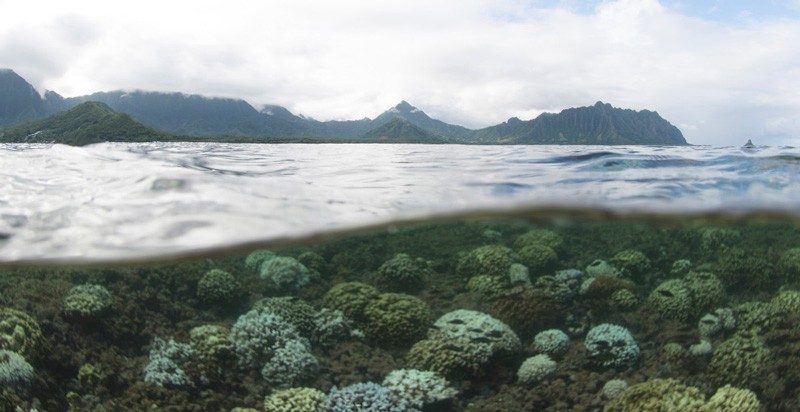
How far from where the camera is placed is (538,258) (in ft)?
50.8

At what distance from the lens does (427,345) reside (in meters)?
11.0

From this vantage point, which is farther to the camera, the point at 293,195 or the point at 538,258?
the point at 538,258

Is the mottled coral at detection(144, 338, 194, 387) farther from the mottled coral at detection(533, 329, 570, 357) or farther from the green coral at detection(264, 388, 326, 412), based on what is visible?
the mottled coral at detection(533, 329, 570, 357)

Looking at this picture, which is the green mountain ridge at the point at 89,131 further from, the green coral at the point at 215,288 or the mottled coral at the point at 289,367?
the mottled coral at the point at 289,367

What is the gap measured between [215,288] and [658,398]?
10.8 m

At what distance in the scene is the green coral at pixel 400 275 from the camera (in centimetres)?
1409

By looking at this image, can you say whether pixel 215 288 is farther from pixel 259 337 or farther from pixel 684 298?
pixel 684 298

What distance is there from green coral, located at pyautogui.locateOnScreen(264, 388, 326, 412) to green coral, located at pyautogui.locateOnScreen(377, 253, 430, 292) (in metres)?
4.85

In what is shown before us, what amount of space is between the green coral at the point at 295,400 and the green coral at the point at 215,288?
4.35 metres

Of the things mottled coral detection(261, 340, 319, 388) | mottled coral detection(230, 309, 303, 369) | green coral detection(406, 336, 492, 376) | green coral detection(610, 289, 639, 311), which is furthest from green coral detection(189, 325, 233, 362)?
green coral detection(610, 289, 639, 311)

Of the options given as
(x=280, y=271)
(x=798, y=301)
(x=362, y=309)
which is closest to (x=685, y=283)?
(x=798, y=301)

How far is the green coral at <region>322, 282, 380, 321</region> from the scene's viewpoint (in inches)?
481

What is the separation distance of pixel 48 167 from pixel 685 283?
17.6 meters

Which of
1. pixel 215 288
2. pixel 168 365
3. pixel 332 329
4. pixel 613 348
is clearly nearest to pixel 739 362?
pixel 613 348
